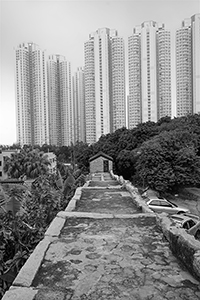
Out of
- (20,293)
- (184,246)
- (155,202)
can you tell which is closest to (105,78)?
(155,202)

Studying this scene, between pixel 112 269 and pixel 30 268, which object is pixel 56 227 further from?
pixel 112 269

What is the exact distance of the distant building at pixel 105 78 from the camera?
44.1 m

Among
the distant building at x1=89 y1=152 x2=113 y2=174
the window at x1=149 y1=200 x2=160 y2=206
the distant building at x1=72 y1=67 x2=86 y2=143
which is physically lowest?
the window at x1=149 y1=200 x2=160 y2=206

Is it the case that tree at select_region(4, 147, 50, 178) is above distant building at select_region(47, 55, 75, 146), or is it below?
below

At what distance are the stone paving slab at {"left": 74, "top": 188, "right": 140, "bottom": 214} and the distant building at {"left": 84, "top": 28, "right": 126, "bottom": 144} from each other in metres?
36.6

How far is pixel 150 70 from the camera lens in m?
41.4

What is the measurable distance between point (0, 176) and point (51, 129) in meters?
22.3

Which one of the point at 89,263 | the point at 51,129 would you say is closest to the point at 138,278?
the point at 89,263

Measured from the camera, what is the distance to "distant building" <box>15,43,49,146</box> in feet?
154

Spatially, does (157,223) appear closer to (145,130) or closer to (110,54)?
(145,130)

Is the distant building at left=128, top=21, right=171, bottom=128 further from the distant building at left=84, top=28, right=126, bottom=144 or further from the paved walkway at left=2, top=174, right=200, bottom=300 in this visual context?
the paved walkway at left=2, top=174, right=200, bottom=300

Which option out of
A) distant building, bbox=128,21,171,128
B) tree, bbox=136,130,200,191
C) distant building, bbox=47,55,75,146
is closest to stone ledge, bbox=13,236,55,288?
tree, bbox=136,130,200,191

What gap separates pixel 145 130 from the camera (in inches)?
1286

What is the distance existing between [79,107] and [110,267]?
53.2 metres
